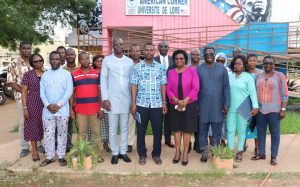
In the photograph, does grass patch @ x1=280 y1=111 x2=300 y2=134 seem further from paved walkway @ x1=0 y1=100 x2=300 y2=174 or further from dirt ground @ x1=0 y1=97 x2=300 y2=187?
dirt ground @ x1=0 y1=97 x2=300 y2=187

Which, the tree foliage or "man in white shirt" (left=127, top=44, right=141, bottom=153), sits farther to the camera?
the tree foliage

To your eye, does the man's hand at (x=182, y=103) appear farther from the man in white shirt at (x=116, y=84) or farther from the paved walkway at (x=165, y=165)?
the paved walkway at (x=165, y=165)

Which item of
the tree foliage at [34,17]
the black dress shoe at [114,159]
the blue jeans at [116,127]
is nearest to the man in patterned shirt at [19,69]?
the blue jeans at [116,127]

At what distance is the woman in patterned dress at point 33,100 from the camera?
470 centimetres

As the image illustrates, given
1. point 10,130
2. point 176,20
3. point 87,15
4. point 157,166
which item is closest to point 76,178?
point 157,166

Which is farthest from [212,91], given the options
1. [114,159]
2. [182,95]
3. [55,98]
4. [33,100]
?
[33,100]

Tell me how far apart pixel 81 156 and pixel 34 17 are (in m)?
7.99

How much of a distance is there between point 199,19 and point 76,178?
342 inches

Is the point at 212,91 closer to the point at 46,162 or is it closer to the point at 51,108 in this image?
the point at 51,108

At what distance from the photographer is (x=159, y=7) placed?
11.7 meters

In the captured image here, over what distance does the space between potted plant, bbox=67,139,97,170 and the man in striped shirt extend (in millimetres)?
226

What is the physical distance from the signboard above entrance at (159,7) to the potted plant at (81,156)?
26.1 ft

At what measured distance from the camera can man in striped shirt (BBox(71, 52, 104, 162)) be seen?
4727 millimetres

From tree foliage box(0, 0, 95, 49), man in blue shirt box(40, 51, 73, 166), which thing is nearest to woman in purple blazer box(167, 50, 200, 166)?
man in blue shirt box(40, 51, 73, 166)
